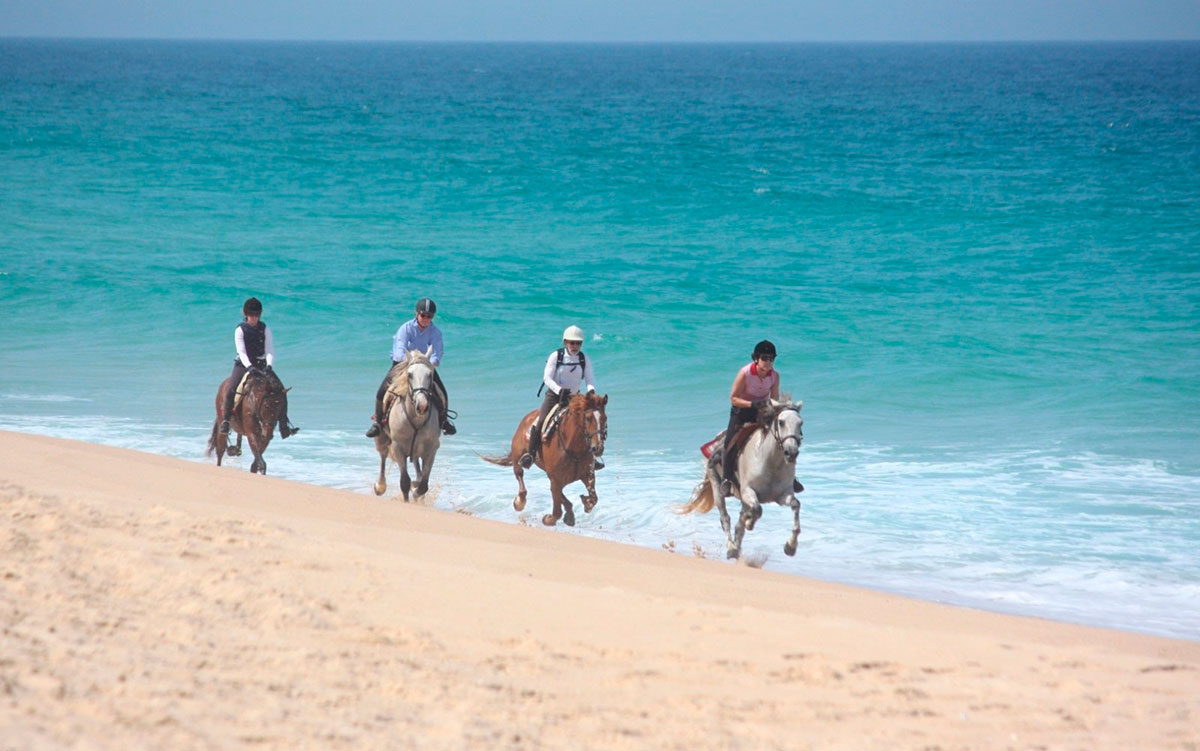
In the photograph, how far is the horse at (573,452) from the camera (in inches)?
515

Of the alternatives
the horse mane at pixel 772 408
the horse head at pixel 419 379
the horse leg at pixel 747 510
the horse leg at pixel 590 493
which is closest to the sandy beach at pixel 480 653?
the horse leg at pixel 747 510

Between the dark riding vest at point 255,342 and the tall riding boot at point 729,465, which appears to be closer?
the tall riding boot at point 729,465

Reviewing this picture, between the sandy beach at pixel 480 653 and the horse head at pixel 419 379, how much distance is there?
237 cm

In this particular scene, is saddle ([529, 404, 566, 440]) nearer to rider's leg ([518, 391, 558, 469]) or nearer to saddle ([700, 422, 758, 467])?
rider's leg ([518, 391, 558, 469])

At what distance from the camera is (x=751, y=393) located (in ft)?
40.7

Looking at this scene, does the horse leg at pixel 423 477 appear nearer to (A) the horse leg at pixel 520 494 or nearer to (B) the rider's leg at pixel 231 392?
(A) the horse leg at pixel 520 494

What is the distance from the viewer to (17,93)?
294ft

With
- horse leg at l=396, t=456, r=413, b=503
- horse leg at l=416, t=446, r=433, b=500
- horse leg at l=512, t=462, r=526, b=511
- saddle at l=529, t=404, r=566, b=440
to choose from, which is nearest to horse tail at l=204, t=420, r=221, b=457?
horse leg at l=396, t=456, r=413, b=503

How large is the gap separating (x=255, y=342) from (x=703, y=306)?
51.2 feet

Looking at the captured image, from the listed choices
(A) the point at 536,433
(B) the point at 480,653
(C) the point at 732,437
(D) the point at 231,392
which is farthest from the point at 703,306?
(B) the point at 480,653

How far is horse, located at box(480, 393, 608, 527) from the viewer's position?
42.9ft

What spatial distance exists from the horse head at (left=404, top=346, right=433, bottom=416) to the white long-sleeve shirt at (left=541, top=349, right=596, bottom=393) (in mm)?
1263

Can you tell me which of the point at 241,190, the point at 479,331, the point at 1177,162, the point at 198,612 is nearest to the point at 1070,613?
the point at 198,612

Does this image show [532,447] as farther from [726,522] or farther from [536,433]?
[726,522]
